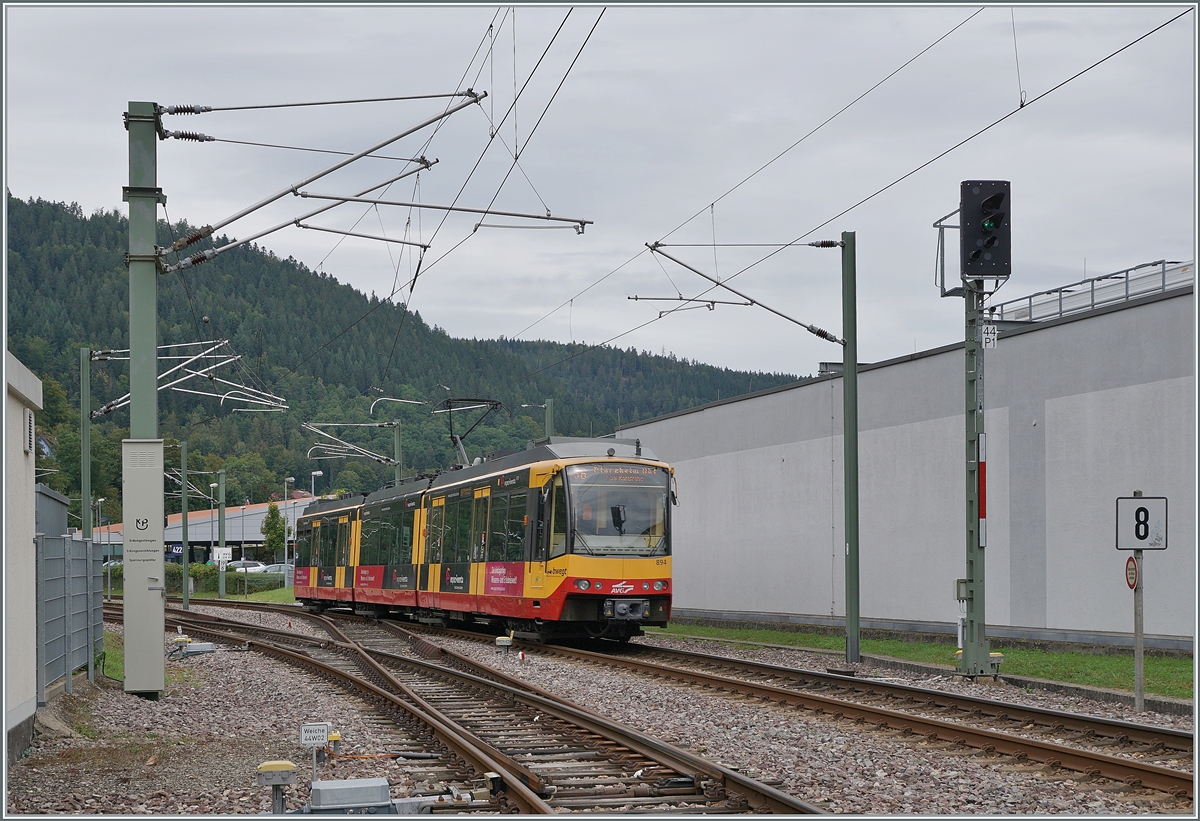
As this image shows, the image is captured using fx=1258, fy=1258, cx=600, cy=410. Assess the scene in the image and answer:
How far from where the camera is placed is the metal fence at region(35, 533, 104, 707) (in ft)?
38.9

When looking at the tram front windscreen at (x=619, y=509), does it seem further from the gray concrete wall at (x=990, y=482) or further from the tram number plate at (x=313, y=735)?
the tram number plate at (x=313, y=735)

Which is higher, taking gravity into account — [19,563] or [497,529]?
[19,563]

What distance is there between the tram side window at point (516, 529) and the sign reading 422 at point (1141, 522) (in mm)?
10412

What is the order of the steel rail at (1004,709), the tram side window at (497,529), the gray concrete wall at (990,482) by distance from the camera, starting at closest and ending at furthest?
the steel rail at (1004,709), the gray concrete wall at (990,482), the tram side window at (497,529)

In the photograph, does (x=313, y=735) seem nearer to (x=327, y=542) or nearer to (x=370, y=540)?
(x=370, y=540)

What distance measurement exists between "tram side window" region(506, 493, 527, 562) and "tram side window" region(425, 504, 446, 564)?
4.45m

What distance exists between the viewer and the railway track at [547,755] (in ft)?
26.5

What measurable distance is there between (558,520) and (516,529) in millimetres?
1672

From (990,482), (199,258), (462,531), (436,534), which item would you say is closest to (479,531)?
(462,531)

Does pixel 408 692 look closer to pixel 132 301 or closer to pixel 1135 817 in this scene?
pixel 132 301

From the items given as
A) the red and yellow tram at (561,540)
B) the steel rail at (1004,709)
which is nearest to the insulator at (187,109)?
the red and yellow tram at (561,540)

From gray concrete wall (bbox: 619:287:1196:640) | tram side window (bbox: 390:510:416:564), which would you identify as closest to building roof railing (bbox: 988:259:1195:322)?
gray concrete wall (bbox: 619:287:1196:640)

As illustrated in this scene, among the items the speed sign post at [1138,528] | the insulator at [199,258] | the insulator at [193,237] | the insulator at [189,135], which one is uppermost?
the insulator at [189,135]

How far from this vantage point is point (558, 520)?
66.9 ft
